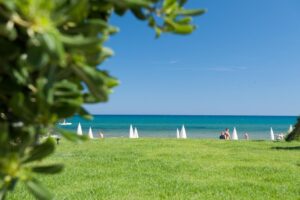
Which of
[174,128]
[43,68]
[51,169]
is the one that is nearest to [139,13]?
[43,68]

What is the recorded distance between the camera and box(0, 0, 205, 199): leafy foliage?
43.4 inches

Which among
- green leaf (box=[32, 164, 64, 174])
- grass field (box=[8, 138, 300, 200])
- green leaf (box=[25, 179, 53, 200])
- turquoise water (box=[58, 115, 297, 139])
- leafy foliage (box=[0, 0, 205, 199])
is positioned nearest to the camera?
leafy foliage (box=[0, 0, 205, 199])

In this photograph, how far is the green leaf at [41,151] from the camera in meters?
1.34

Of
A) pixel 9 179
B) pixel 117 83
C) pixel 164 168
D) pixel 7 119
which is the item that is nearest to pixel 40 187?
pixel 9 179

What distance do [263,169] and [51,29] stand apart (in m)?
11.6

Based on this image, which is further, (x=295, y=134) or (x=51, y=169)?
(x=295, y=134)

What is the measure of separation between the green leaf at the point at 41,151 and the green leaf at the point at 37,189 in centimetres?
9

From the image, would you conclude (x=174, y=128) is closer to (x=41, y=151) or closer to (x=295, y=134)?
(x=295, y=134)

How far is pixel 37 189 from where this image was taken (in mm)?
1259

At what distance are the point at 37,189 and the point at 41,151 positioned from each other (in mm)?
136

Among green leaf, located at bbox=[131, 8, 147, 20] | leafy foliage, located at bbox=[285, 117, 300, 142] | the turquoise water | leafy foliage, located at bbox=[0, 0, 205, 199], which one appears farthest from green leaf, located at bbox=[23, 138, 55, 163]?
the turquoise water

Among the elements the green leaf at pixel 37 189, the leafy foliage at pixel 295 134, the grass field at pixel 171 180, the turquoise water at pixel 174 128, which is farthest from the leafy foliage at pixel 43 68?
the turquoise water at pixel 174 128

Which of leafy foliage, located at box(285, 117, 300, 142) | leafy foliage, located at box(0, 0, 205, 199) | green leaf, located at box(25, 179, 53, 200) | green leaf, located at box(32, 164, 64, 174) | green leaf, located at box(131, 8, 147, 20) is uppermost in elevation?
leafy foliage, located at box(285, 117, 300, 142)

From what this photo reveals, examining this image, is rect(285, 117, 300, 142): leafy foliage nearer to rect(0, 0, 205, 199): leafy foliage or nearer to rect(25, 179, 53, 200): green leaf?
rect(0, 0, 205, 199): leafy foliage
